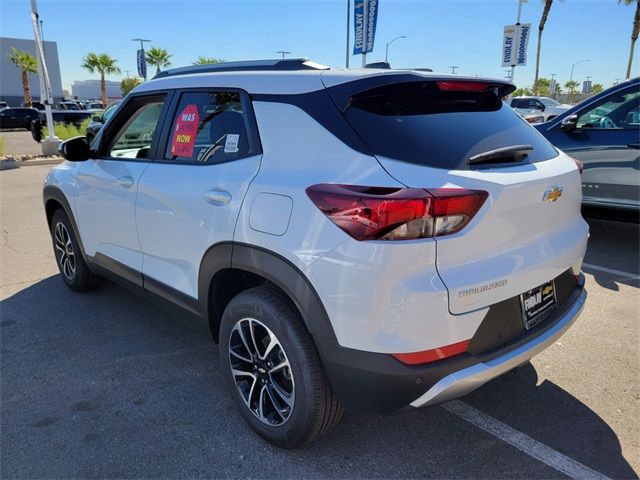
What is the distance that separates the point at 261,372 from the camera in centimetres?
248

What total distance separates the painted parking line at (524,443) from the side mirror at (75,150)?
10.2ft

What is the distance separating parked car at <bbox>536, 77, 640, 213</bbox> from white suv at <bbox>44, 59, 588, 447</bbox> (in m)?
3.37

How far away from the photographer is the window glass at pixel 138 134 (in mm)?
3318

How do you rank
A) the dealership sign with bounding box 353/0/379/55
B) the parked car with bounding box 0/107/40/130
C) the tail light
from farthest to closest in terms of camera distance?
the parked car with bounding box 0/107/40/130, the dealership sign with bounding box 353/0/379/55, the tail light

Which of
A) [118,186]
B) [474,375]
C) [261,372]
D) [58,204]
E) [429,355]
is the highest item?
[118,186]

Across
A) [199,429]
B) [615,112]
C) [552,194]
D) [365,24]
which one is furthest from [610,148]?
[365,24]

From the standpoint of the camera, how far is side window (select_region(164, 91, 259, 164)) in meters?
2.52

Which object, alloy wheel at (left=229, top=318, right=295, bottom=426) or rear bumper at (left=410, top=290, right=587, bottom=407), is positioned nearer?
rear bumper at (left=410, top=290, right=587, bottom=407)

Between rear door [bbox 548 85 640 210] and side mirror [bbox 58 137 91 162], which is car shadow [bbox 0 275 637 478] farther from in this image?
rear door [bbox 548 85 640 210]

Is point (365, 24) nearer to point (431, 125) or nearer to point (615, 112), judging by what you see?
point (615, 112)

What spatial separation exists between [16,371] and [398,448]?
2.50 m

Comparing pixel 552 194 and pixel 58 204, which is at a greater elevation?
pixel 552 194

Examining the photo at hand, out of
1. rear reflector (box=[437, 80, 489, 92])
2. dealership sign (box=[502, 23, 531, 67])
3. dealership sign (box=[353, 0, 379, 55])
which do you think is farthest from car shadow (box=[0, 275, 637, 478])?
dealership sign (box=[502, 23, 531, 67])

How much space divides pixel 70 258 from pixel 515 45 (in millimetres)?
20118
